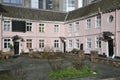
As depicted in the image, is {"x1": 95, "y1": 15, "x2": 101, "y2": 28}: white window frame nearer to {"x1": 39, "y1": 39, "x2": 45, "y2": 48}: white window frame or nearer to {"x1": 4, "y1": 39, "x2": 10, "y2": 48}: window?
{"x1": 39, "y1": 39, "x2": 45, "y2": 48}: white window frame

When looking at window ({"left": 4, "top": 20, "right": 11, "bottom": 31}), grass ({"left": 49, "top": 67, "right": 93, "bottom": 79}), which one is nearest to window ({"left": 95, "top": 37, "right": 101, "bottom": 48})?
window ({"left": 4, "top": 20, "right": 11, "bottom": 31})

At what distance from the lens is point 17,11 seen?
37312mm

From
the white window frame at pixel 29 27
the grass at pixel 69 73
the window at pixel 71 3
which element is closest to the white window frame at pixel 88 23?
the white window frame at pixel 29 27

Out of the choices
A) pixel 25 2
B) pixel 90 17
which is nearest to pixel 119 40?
pixel 90 17

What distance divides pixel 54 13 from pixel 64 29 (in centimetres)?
457

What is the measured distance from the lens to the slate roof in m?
29.9

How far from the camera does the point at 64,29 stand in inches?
1566

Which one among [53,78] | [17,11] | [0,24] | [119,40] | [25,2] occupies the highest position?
[25,2]

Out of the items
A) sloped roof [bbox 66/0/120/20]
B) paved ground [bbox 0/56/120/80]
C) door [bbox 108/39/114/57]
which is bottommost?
paved ground [bbox 0/56/120/80]

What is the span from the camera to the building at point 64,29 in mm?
27234

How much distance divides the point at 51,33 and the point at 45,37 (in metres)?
1.41

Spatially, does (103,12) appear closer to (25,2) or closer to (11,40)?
(11,40)

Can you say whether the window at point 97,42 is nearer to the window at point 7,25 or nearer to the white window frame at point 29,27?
the white window frame at point 29,27

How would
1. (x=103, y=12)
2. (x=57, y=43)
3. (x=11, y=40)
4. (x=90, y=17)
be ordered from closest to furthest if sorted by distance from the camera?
(x=103, y=12), (x=90, y=17), (x=11, y=40), (x=57, y=43)
